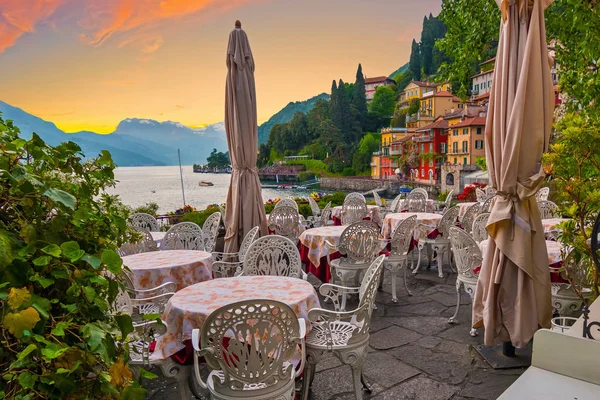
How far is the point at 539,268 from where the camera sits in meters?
2.97

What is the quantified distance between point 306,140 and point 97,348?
6503cm

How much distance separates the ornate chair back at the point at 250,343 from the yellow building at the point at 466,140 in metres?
34.2

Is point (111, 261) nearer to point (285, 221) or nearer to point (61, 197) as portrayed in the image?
point (61, 197)

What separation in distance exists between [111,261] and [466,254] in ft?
12.1

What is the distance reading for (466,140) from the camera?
34.3 metres

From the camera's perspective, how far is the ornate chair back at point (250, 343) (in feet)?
6.56

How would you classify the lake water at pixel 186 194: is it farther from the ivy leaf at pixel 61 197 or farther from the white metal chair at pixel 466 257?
the ivy leaf at pixel 61 197

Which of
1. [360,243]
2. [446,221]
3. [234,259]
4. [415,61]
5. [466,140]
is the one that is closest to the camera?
[360,243]

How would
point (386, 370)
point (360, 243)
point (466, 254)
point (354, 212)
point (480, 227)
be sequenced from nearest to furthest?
point (386, 370) < point (466, 254) < point (360, 243) < point (480, 227) < point (354, 212)

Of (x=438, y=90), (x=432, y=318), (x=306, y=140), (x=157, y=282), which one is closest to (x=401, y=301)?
(x=432, y=318)

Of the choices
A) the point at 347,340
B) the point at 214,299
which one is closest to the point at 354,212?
the point at 347,340

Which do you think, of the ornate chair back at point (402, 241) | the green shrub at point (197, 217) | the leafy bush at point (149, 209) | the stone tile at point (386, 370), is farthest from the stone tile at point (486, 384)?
the leafy bush at point (149, 209)

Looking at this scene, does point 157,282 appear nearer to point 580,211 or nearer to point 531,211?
point 531,211

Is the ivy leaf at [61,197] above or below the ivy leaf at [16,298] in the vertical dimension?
above
